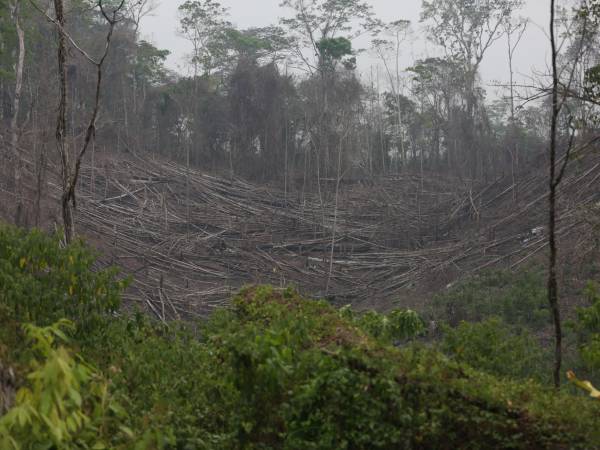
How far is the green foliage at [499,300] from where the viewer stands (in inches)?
549

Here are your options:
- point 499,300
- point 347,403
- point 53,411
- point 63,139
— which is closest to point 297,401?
point 347,403

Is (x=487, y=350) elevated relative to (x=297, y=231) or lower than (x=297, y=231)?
elevated

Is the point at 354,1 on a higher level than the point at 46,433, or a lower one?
higher

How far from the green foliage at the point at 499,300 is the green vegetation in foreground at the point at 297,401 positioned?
10.1m

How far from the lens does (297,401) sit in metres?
3.51

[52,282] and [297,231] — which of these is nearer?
[52,282]

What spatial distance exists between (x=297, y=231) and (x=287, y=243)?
1.03 m

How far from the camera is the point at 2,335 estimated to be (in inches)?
171

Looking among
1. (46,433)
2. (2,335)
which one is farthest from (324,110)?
(46,433)

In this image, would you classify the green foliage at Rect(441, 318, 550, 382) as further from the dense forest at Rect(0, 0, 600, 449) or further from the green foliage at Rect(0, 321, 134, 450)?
the green foliage at Rect(0, 321, 134, 450)

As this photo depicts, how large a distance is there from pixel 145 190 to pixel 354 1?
12135 mm

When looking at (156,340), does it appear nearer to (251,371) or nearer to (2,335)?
(2,335)

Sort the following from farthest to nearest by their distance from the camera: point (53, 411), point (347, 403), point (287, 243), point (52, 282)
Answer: point (287, 243), point (52, 282), point (347, 403), point (53, 411)

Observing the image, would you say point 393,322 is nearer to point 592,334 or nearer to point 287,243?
point 592,334
